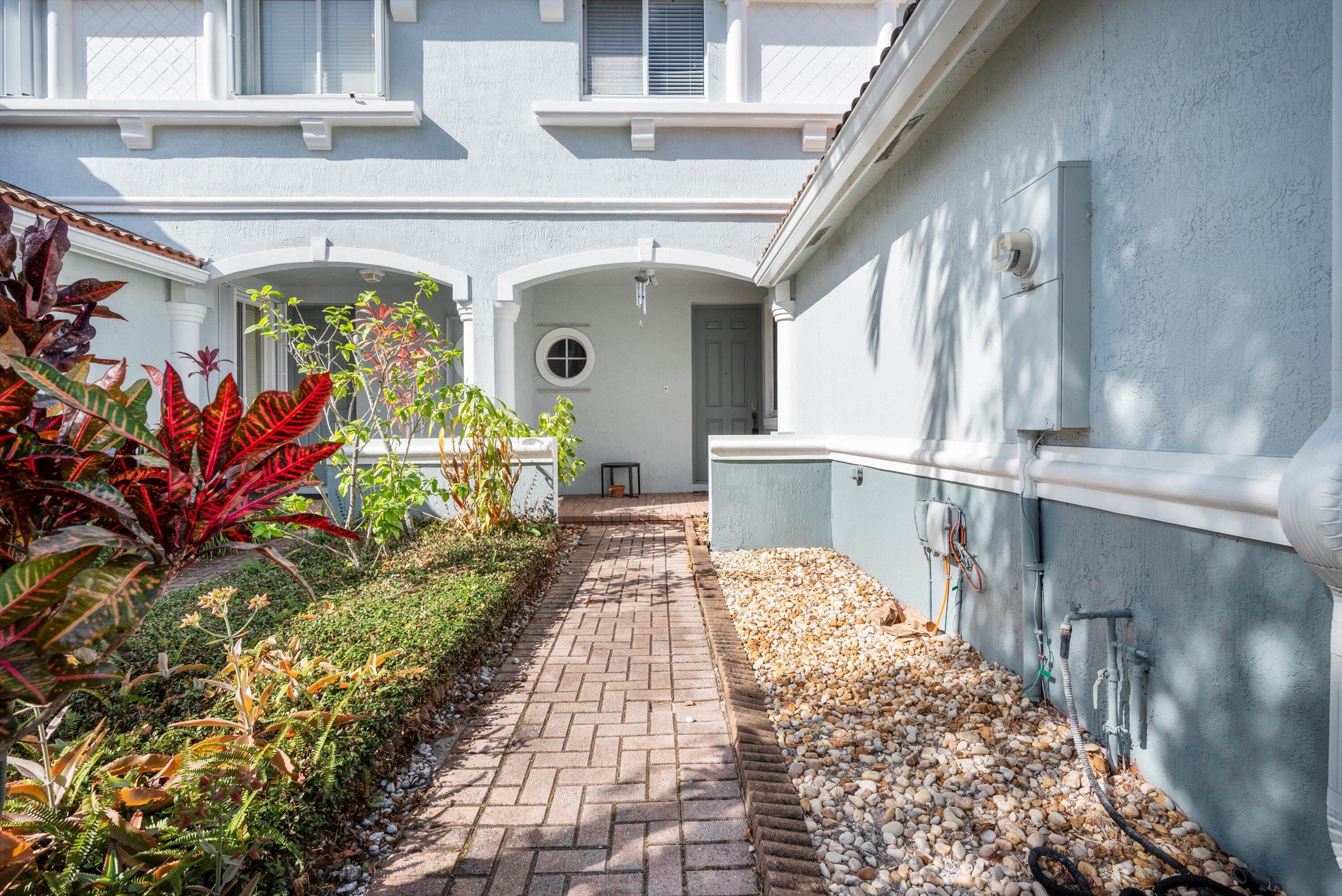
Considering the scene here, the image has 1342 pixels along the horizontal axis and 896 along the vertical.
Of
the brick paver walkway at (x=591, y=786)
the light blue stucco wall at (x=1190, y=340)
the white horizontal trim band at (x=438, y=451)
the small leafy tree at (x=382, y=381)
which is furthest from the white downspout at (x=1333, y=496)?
the white horizontal trim band at (x=438, y=451)

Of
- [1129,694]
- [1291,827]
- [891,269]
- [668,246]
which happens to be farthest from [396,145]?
[1291,827]

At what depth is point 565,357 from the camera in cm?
1117

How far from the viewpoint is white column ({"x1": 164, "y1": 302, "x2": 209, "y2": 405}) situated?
8328 millimetres

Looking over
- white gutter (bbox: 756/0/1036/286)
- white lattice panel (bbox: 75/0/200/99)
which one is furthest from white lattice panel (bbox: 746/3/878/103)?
white lattice panel (bbox: 75/0/200/99)

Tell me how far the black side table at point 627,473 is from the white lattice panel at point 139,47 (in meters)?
6.56

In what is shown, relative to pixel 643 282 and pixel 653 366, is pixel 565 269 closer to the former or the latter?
pixel 643 282

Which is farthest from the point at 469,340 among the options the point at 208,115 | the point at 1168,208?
the point at 1168,208

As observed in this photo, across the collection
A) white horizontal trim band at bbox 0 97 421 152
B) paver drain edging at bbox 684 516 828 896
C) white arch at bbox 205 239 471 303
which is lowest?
paver drain edging at bbox 684 516 828 896

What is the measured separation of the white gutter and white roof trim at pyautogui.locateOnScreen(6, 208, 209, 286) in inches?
230

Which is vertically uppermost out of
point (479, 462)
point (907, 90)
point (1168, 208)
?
point (907, 90)

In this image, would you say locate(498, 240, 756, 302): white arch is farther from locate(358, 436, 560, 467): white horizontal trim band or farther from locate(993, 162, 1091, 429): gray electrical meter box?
locate(993, 162, 1091, 429): gray electrical meter box

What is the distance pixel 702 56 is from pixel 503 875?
29.3ft

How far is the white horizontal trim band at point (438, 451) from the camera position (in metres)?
7.21

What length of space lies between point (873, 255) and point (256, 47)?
300 inches
